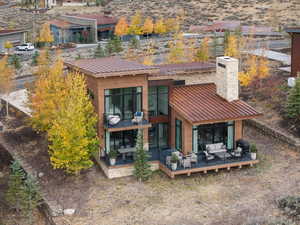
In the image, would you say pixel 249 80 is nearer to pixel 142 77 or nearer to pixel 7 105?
pixel 142 77

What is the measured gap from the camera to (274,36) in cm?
7319

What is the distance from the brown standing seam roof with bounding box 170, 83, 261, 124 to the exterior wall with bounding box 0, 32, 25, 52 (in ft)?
163

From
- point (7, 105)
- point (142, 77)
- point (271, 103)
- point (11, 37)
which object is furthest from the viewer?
point (11, 37)

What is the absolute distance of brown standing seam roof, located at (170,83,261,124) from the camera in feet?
105

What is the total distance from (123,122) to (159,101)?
126 inches

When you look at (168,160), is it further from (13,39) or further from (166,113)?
(13,39)

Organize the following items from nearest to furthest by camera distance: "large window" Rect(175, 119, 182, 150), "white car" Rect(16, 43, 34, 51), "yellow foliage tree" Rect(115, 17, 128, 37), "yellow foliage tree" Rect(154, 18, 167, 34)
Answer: "large window" Rect(175, 119, 182, 150)
"white car" Rect(16, 43, 34, 51)
"yellow foliage tree" Rect(115, 17, 128, 37)
"yellow foliage tree" Rect(154, 18, 167, 34)

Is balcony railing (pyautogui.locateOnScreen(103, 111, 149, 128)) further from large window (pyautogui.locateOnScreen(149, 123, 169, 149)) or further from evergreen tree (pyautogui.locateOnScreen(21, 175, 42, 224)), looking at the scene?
evergreen tree (pyautogui.locateOnScreen(21, 175, 42, 224))

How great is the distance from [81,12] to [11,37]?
118 feet

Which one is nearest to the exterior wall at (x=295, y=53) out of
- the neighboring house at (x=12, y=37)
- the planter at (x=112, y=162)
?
the planter at (x=112, y=162)

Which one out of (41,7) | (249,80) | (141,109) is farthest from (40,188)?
(41,7)

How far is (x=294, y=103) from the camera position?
3581 cm

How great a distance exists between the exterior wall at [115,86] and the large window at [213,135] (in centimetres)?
333

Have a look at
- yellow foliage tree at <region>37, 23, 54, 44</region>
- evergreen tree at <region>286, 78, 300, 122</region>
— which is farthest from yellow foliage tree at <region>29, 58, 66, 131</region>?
yellow foliage tree at <region>37, 23, 54, 44</region>
